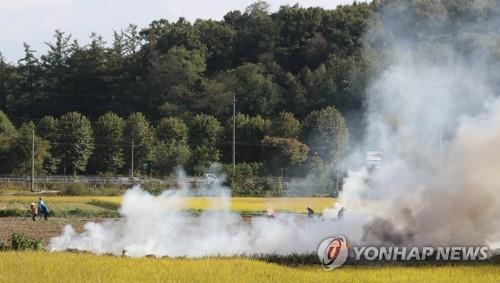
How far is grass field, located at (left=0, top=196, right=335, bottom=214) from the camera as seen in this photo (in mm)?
65500

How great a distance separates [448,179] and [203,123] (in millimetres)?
94495

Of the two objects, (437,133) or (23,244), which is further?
(437,133)

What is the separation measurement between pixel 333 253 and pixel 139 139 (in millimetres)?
91233

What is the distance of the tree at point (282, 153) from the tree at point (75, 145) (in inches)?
1079

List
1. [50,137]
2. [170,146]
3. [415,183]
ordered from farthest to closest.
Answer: [50,137] → [170,146] → [415,183]

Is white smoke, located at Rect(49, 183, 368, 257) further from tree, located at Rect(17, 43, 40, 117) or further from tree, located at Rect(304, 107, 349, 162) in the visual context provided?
tree, located at Rect(17, 43, 40, 117)

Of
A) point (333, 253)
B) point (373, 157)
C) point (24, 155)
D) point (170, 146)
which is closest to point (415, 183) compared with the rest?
point (333, 253)

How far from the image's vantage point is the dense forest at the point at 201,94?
112 metres

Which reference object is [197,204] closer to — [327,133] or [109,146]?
[327,133]

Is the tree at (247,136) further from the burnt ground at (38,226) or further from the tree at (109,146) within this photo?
the burnt ground at (38,226)

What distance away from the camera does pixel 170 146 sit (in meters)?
115

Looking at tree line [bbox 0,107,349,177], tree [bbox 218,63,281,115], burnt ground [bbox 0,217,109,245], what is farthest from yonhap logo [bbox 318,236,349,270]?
tree [bbox 218,63,281,115]
